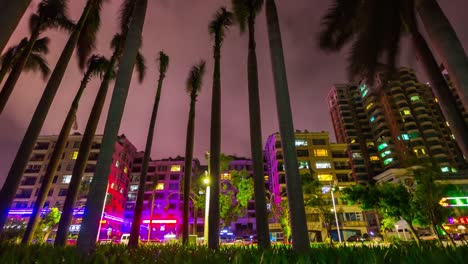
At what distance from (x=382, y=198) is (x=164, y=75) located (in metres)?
26.7

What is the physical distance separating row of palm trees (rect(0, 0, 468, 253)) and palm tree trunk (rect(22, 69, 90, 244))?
0.18ft

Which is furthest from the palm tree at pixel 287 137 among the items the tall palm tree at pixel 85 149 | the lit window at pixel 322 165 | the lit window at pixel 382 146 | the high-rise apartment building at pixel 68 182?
the lit window at pixel 382 146

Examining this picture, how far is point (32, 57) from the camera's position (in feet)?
63.9

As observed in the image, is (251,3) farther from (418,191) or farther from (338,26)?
(418,191)

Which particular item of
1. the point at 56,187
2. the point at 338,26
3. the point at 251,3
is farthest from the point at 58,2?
the point at 56,187

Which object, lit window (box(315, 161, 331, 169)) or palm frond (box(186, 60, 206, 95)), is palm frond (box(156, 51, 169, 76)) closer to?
palm frond (box(186, 60, 206, 95))

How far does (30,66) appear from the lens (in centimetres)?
1977

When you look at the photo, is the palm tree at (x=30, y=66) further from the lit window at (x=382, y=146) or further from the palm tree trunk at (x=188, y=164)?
the lit window at (x=382, y=146)

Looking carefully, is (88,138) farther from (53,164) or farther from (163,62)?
(163,62)

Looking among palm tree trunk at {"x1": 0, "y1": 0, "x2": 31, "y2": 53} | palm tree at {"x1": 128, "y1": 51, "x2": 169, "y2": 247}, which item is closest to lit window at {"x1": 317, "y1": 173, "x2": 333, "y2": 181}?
palm tree at {"x1": 128, "y1": 51, "x2": 169, "y2": 247}

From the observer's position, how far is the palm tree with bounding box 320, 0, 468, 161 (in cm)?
899

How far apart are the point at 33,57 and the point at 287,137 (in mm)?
22344

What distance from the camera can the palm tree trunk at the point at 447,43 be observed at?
5965mm

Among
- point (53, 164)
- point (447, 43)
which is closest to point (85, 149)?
point (53, 164)
